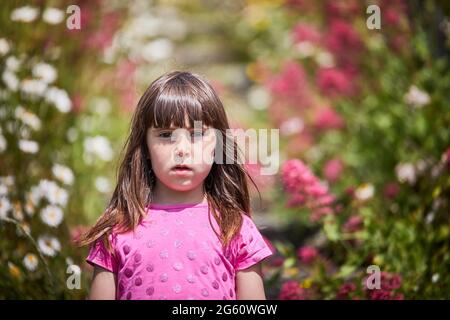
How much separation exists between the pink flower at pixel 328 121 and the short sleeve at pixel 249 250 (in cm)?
272

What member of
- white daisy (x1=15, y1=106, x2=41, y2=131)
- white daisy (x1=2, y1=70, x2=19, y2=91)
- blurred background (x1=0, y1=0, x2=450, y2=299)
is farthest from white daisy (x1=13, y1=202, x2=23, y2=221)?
white daisy (x1=2, y1=70, x2=19, y2=91)

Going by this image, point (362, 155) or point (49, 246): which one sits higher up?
point (362, 155)

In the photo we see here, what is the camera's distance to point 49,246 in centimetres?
280

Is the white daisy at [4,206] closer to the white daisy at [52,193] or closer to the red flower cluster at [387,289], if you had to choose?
the white daisy at [52,193]

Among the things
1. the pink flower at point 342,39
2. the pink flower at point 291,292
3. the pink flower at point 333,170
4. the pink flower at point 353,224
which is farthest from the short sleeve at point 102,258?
the pink flower at point 342,39

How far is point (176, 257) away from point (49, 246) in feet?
3.20

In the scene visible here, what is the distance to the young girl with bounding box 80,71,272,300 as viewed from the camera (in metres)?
1.96

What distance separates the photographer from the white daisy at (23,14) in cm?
351

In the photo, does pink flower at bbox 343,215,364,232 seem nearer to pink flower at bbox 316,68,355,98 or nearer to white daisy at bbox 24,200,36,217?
white daisy at bbox 24,200,36,217

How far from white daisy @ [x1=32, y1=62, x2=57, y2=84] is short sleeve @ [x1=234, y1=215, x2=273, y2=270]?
176 centimetres

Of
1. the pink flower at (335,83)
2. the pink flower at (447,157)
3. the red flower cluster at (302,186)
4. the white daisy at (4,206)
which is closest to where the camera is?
the red flower cluster at (302,186)

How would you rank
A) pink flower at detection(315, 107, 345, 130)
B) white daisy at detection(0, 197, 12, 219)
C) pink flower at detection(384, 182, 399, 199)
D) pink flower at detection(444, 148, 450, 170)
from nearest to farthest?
white daisy at detection(0, 197, 12, 219), pink flower at detection(444, 148, 450, 170), pink flower at detection(384, 182, 399, 199), pink flower at detection(315, 107, 345, 130)

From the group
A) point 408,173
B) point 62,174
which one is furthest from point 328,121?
point 62,174

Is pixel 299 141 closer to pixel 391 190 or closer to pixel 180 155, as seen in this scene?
pixel 391 190
